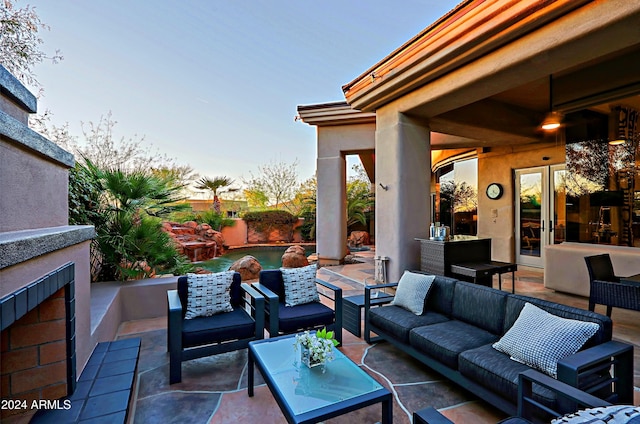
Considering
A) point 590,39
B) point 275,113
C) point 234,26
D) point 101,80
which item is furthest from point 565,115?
point 275,113

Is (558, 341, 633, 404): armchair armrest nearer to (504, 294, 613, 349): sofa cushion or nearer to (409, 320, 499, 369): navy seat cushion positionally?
(504, 294, 613, 349): sofa cushion

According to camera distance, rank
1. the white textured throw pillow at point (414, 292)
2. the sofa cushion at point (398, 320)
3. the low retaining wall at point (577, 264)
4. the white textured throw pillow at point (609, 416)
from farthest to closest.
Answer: the low retaining wall at point (577, 264), the white textured throw pillow at point (414, 292), the sofa cushion at point (398, 320), the white textured throw pillow at point (609, 416)

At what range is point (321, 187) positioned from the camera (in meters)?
8.27

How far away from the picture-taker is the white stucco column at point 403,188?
5297 millimetres

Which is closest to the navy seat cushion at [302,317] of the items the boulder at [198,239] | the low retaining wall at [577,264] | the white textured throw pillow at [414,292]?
the white textured throw pillow at [414,292]

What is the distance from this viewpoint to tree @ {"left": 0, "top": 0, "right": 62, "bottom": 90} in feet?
14.1

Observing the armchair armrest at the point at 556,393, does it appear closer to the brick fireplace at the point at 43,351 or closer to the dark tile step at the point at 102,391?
the dark tile step at the point at 102,391

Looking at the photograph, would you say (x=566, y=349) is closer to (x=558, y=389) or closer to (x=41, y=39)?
(x=558, y=389)

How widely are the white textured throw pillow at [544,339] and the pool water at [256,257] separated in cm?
780

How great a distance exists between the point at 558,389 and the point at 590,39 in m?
3.19

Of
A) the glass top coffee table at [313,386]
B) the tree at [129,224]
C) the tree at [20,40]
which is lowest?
the glass top coffee table at [313,386]

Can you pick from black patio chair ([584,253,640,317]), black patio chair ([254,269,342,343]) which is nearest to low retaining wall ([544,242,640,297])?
black patio chair ([584,253,640,317])

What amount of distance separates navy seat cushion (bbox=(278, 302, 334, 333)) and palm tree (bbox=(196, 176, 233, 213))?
1212 centimetres

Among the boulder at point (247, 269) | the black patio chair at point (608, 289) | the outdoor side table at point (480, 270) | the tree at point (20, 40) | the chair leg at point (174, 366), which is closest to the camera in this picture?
the chair leg at point (174, 366)
